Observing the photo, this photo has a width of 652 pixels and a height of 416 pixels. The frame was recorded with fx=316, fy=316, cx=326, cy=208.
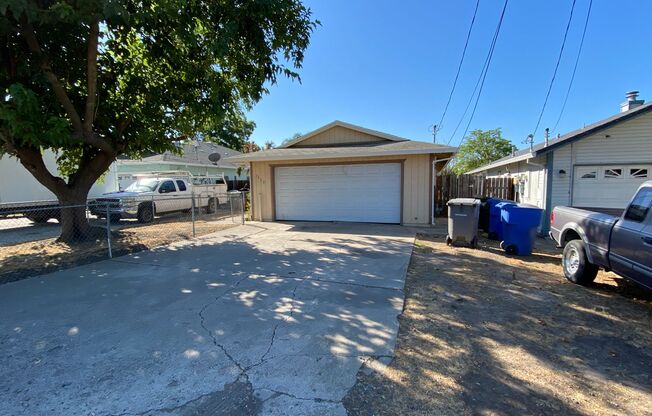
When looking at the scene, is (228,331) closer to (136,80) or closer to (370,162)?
(136,80)

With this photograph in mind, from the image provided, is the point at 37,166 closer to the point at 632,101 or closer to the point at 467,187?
the point at 467,187

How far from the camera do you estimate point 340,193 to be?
11719 mm

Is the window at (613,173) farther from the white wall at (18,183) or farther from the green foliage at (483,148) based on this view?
the green foliage at (483,148)

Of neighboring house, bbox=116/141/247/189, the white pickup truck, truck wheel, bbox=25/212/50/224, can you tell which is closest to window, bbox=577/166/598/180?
the white pickup truck

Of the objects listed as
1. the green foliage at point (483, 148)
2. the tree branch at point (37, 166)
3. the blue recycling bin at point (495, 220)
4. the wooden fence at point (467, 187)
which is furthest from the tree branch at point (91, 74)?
the green foliage at point (483, 148)

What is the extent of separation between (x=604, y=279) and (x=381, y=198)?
6.63 metres

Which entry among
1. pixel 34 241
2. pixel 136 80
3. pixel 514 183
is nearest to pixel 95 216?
pixel 34 241

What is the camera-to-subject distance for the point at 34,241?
29.2ft

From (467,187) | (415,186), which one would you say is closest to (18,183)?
(415,186)

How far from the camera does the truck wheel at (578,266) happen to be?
504cm

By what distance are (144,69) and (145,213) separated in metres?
6.17

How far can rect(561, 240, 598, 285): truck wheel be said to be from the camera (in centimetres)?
504

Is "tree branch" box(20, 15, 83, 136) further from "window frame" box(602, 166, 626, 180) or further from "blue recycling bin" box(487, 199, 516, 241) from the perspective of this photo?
"window frame" box(602, 166, 626, 180)

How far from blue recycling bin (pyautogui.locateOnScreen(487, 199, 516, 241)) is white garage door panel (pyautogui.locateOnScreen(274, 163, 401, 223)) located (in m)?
3.08
